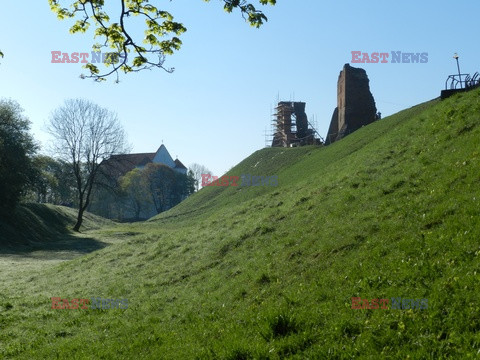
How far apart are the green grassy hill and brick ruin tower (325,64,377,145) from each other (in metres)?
40.5

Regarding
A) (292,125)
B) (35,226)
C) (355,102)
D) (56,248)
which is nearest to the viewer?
(56,248)

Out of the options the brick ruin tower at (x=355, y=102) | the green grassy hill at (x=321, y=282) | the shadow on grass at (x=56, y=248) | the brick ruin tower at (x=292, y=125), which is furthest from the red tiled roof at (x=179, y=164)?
the green grassy hill at (x=321, y=282)

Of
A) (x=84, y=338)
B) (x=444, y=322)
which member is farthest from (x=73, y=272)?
(x=444, y=322)

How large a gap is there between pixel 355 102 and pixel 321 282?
53.6 m

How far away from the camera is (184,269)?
1439cm

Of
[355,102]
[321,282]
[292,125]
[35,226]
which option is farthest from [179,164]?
[321,282]

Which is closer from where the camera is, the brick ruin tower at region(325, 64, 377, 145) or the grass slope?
the grass slope

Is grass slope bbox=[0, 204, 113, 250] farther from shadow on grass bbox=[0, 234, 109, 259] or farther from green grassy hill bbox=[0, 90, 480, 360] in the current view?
green grassy hill bbox=[0, 90, 480, 360]

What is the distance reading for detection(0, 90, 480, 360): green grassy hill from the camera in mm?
6289

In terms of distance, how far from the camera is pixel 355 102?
193 ft

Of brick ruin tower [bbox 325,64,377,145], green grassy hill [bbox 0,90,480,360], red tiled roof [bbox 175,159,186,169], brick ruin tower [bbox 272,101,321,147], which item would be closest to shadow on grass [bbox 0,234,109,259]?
green grassy hill [bbox 0,90,480,360]

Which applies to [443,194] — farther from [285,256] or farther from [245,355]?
[245,355]

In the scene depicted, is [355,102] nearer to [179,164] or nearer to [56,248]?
[56,248]

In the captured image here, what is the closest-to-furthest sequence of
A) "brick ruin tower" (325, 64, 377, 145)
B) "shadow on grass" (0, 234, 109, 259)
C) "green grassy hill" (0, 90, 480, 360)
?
"green grassy hill" (0, 90, 480, 360) → "shadow on grass" (0, 234, 109, 259) → "brick ruin tower" (325, 64, 377, 145)
